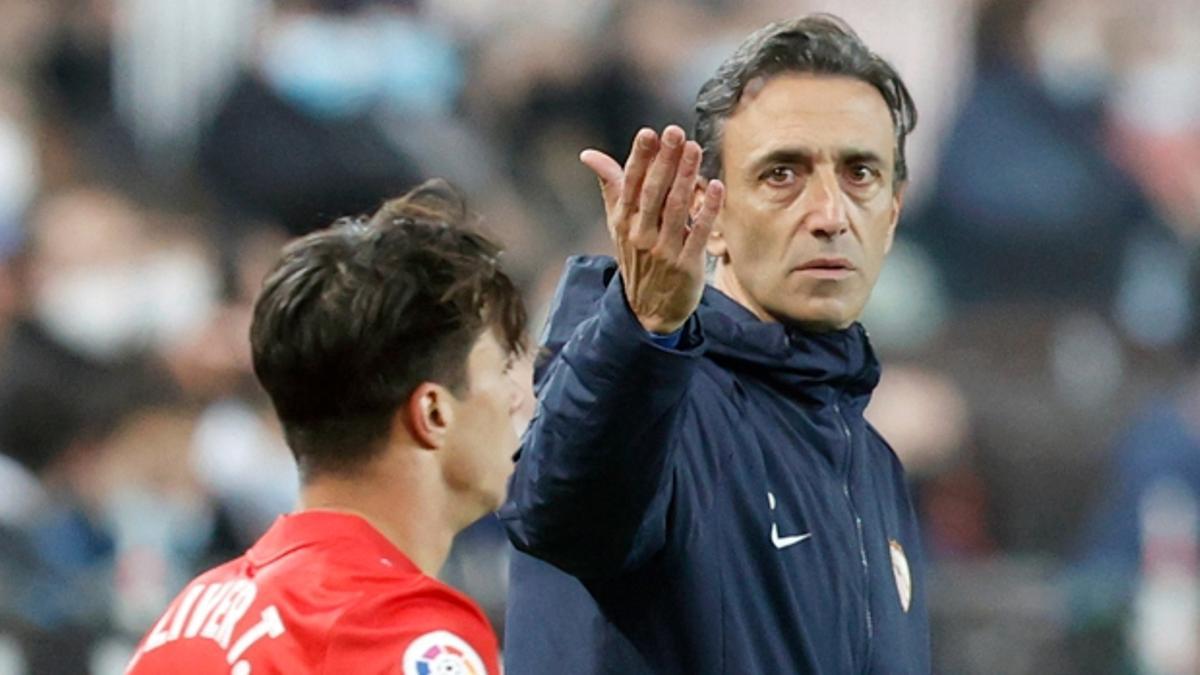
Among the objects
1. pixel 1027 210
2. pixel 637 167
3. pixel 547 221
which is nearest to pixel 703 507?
pixel 637 167

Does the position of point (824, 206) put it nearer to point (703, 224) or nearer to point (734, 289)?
point (734, 289)

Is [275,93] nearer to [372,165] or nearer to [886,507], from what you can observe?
[372,165]

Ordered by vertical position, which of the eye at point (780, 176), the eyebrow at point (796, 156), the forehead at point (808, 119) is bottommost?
the eye at point (780, 176)

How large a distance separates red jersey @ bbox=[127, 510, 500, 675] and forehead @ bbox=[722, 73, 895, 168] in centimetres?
69

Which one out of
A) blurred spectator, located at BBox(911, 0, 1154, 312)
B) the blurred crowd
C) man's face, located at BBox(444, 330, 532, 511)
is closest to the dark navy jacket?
man's face, located at BBox(444, 330, 532, 511)

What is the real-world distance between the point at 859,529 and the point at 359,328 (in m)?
0.66

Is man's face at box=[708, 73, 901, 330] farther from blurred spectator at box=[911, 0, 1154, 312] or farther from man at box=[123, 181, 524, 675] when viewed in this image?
blurred spectator at box=[911, 0, 1154, 312]

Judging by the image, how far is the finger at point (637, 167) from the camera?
2436mm

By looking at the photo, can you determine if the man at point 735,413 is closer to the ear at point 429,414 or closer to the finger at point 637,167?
the finger at point 637,167

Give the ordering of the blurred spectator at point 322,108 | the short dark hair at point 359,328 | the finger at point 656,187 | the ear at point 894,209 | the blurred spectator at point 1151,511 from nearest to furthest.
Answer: the finger at point 656,187, the short dark hair at point 359,328, the ear at point 894,209, the blurred spectator at point 1151,511, the blurred spectator at point 322,108

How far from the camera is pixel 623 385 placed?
8.30ft

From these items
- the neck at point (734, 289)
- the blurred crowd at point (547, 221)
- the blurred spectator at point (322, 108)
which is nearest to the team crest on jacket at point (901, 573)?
the neck at point (734, 289)

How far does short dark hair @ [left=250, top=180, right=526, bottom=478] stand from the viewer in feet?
9.30

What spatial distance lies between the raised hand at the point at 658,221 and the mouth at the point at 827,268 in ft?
1.62
